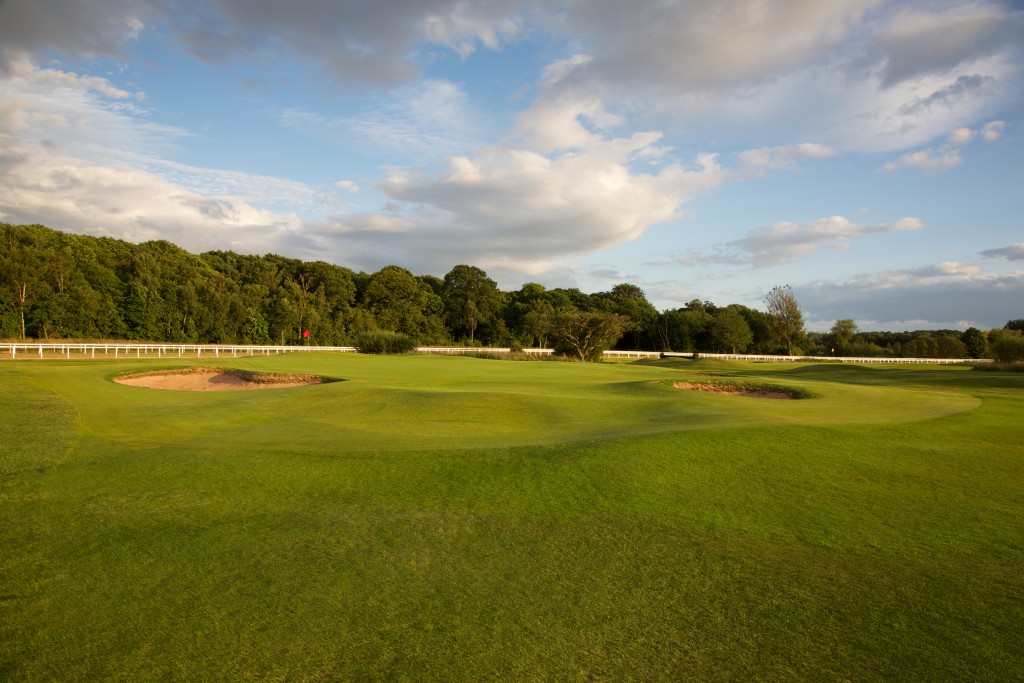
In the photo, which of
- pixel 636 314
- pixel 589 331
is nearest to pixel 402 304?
pixel 636 314

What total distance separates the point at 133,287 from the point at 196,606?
69878 mm

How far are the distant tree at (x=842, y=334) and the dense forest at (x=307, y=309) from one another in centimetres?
29

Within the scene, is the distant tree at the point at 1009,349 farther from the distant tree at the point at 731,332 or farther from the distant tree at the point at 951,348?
the distant tree at the point at 731,332

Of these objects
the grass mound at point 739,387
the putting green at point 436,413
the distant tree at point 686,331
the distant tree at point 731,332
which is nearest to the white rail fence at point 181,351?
the putting green at point 436,413

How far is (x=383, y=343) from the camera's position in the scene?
51.1m

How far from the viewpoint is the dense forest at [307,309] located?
5744 centimetres

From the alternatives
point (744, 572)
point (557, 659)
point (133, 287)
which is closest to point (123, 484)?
point (557, 659)

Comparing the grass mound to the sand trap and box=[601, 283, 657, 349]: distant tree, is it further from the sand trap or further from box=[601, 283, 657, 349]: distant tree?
box=[601, 283, 657, 349]: distant tree

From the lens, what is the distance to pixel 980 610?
15.3 feet

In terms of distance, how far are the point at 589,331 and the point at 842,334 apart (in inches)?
2174

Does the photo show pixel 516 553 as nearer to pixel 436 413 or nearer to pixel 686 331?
pixel 436 413

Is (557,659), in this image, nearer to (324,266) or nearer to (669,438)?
(669,438)

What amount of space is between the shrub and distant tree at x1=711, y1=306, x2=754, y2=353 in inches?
2068

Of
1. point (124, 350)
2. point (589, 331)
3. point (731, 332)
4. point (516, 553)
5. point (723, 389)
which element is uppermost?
point (731, 332)
